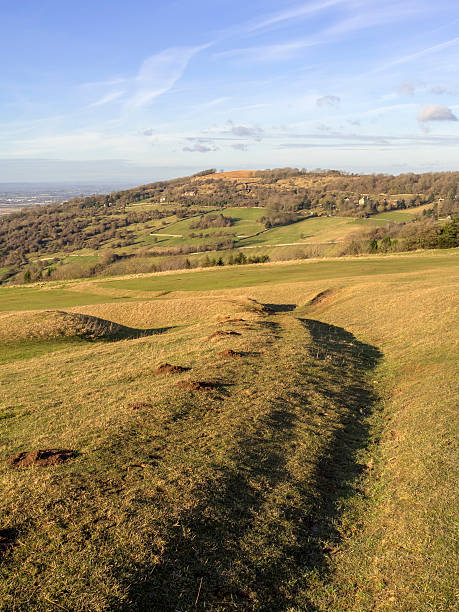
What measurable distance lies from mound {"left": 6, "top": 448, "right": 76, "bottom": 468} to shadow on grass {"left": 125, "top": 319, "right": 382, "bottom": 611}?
4180 millimetres

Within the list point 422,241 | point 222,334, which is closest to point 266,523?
point 222,334

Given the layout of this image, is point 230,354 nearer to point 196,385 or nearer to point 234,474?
point 196,385

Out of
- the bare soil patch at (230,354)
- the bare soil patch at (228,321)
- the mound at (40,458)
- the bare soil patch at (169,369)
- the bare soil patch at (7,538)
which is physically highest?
the bare soil patch at (7,538)

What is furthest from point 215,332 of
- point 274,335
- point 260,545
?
point 260,545

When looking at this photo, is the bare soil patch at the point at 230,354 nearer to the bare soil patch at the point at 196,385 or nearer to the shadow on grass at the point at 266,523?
the bare soil patch at the point at 196,385

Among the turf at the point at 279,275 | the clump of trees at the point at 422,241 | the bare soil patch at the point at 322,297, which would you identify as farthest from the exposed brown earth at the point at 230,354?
the clump of trees at the point at 422,241

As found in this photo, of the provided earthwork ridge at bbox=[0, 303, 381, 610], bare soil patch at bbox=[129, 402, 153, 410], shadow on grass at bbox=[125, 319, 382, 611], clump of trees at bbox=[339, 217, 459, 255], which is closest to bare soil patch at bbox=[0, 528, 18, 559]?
earthwork ridge at bbox=[0, 303, 381, 610]

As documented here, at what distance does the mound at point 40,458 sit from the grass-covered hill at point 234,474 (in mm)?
A: 63

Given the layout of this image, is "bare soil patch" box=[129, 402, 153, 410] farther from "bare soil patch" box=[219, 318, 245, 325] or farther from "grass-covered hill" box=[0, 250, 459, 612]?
"bare soil patch" box=[219, 318, 245, 325]

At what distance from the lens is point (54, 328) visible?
1249 inches

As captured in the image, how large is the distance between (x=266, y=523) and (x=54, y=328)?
26285 mm

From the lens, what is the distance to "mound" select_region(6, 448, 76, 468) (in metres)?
11.4

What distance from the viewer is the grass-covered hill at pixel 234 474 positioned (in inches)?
302

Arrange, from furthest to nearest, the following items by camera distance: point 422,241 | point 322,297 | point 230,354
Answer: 1. point 422,241
2. point 322,297
3. point 230,354
